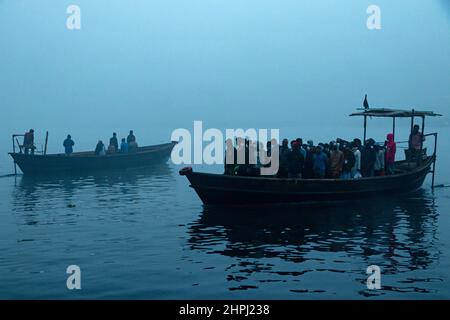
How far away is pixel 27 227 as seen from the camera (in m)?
18.2

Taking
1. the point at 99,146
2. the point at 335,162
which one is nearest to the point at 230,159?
the point at 335,162

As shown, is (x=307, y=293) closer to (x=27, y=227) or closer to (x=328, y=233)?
(x=328, y=233)

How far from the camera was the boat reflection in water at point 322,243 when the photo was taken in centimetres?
1209

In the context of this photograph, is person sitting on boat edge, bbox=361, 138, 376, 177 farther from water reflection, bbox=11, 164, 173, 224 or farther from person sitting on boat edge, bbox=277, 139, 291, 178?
water reflection, bbox=11, 164, 173, 224

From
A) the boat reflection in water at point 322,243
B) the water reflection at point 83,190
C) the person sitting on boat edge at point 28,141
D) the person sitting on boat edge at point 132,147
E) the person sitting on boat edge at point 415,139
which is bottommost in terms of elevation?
the water reflection at point 83,190

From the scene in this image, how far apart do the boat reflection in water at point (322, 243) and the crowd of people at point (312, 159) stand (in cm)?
142

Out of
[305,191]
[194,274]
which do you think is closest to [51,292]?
[194,274]

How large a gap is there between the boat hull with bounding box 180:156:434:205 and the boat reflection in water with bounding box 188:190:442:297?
40 cm

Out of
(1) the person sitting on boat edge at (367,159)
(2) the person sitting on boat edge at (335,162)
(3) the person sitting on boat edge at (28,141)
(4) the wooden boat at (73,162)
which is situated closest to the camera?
(2) the person sitting on boat edge at (335,162)

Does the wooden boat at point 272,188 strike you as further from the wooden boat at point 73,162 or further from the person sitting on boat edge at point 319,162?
the wooden boat at point 73,162

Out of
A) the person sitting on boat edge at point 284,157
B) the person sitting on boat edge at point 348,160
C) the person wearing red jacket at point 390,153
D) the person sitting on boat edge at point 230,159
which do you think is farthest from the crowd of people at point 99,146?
the person sitting on boat edge at point 348,160

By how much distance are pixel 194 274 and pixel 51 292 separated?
3242mm

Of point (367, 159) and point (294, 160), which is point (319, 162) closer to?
point (294, 160)

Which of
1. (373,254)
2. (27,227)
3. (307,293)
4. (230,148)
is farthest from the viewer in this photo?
(230,148)
